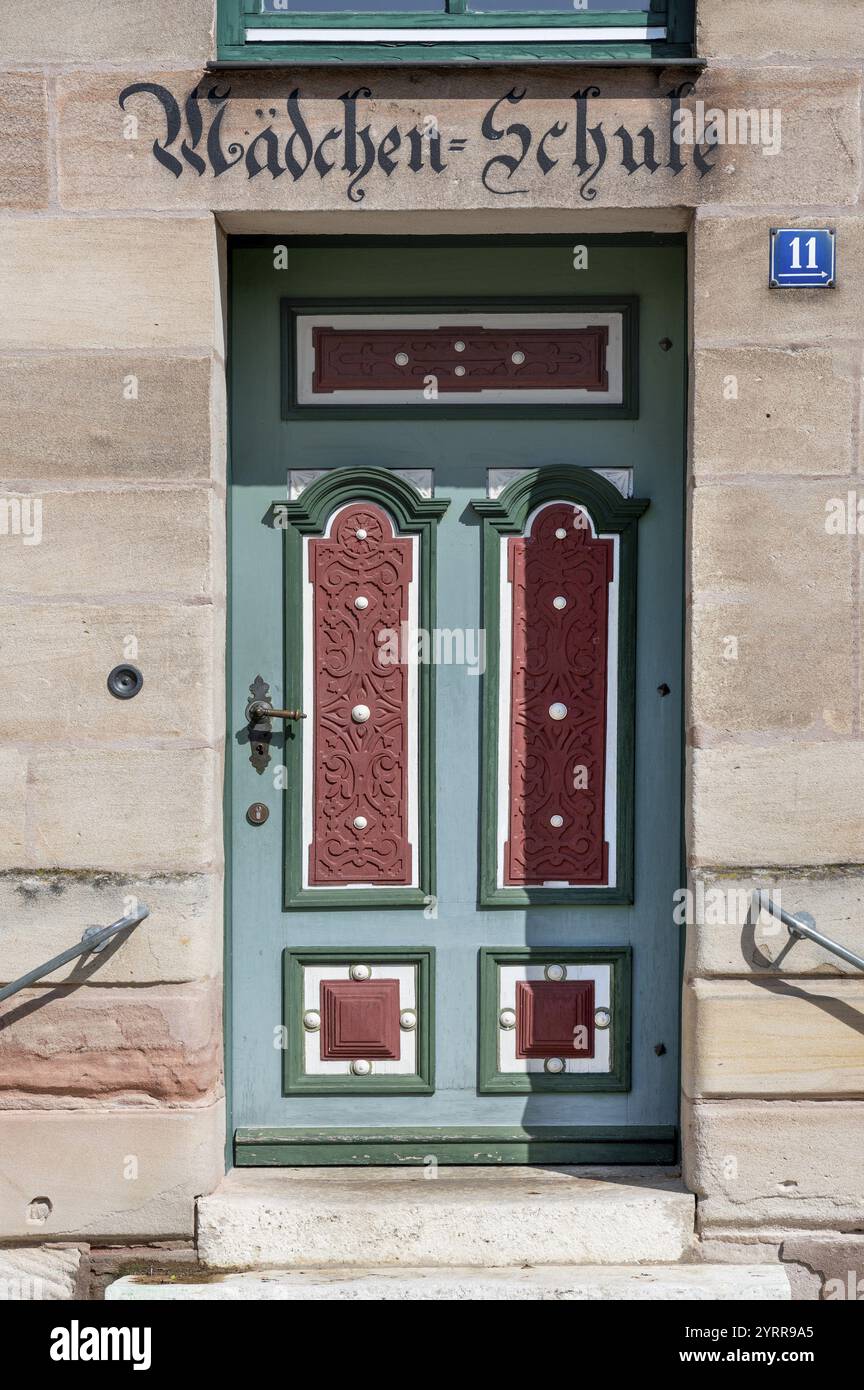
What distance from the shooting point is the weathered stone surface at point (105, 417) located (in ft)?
12.5

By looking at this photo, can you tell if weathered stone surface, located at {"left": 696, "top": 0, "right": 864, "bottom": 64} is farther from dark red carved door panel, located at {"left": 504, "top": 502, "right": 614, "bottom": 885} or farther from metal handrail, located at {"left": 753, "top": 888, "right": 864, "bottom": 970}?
metal handrail, located at {"left": 753, "top": 888, "right": 864, "bottom": 970}

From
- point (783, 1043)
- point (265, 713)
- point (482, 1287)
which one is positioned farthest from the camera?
point (265, 713)

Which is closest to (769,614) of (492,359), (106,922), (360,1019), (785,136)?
(492,359)

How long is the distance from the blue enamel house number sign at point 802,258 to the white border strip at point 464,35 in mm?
681

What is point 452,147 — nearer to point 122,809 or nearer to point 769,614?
point 769,614

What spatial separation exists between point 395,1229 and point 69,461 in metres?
2.29

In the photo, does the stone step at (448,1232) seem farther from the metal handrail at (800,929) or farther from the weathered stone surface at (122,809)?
the weathered stone surface at (122,809)

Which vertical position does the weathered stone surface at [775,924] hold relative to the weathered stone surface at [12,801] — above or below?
below

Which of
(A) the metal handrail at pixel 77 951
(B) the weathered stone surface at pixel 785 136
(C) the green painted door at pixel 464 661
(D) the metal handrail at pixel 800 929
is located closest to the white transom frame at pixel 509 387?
(C) the green painted door at pixel 464 661

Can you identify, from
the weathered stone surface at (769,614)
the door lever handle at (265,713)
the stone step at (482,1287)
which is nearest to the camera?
the stone step at (482,1287)

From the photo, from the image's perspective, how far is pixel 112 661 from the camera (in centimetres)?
382

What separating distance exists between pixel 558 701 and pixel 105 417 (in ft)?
4.91

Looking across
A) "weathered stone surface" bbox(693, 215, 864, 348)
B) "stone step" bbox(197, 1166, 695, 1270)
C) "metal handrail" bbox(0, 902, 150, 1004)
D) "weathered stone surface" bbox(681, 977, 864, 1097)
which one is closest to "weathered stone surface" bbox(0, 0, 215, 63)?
"weathered stone surface" bbox(693, 215, 864, 348)

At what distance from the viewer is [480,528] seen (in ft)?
13.3
